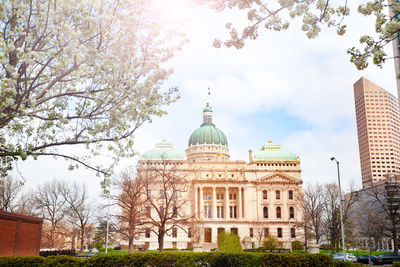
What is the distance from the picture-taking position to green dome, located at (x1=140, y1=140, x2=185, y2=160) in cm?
9712

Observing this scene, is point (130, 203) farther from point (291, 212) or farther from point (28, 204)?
point (291, 212)

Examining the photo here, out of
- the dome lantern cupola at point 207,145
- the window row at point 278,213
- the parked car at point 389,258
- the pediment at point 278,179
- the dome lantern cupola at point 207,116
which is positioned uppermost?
the dome lantern cupola at point 207,116

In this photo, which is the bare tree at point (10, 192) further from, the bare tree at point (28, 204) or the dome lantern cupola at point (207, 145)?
the dome lantern cupola at point (207, 145)

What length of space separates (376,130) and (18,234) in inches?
7306

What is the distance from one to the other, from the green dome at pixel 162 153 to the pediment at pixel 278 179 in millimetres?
22982

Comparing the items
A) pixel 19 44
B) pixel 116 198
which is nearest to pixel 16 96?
pixel 19 44

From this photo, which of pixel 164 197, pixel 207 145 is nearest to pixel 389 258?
pixel 164 197

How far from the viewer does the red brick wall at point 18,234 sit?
2494 centimetres

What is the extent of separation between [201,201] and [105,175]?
77.0 m

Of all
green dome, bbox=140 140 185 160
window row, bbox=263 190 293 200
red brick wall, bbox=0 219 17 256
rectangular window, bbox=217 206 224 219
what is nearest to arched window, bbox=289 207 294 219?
window row, bbox=263 190 293 200

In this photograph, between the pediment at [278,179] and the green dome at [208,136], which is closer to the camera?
the pediment at [278,179]

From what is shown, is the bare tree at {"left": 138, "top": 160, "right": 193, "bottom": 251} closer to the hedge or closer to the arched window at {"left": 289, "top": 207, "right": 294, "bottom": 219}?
the hedge

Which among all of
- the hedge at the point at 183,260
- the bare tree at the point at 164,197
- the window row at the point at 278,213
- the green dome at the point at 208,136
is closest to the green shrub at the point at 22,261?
the hedge at the point at 183,260

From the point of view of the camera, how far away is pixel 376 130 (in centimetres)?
18025
